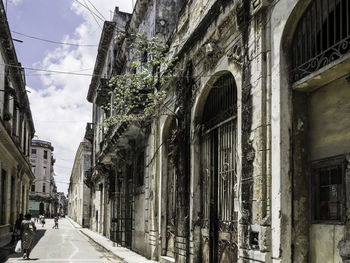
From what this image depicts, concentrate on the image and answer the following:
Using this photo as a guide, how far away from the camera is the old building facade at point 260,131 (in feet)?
19.2

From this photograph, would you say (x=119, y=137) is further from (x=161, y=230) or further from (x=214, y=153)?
(x=214, y=153)

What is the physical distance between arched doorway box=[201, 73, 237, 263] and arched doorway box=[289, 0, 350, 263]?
244 cm

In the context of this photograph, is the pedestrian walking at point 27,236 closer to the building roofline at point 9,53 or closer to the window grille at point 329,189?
the building roofline at point 9,53

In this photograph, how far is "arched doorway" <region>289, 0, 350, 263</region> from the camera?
5621 mm

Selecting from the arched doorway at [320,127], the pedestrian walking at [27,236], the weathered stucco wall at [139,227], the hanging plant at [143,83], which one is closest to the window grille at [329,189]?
the arched doorway at [320,127]

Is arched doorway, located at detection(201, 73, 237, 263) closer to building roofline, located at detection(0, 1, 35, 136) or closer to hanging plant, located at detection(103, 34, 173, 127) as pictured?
hanging plant, located at detection(103, 34, 173, 127)

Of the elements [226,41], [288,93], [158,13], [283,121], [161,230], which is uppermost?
[158,13]

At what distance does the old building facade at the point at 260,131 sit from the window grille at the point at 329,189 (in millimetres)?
14

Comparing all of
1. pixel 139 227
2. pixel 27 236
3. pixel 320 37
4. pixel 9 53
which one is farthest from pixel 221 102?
pixel 9 53

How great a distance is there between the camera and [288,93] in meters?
6.64

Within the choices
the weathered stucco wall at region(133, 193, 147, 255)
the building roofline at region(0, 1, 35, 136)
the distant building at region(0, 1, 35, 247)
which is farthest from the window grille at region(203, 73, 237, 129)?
the distant building at region(0, 1, 35, 247)

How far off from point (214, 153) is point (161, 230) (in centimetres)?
459

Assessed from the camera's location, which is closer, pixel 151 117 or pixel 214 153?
pixel 214 153

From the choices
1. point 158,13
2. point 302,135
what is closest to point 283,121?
point 302,135
